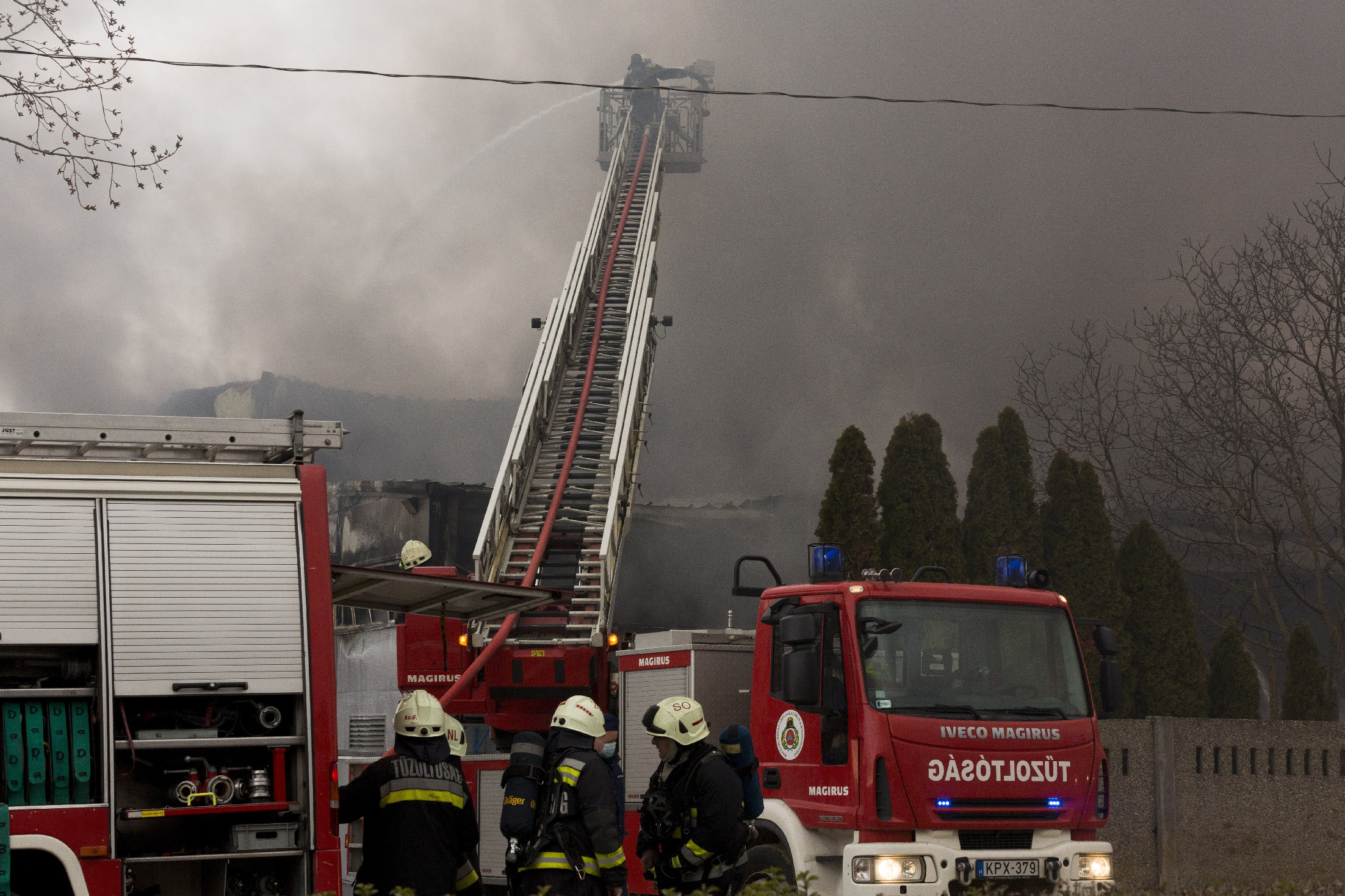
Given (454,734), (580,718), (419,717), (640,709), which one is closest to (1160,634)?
(640,709)

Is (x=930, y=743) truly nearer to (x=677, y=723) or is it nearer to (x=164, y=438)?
(x=677, y=723)

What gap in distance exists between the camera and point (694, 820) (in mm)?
6516

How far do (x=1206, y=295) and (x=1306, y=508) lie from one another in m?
3.11

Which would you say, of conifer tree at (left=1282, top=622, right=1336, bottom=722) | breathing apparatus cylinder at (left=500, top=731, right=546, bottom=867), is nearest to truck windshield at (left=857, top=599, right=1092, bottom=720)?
breathing apparatus cylinder at (left=500, top=731, right=546, bottom=867)

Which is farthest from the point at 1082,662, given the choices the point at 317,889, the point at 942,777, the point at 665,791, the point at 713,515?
the point at 713,515

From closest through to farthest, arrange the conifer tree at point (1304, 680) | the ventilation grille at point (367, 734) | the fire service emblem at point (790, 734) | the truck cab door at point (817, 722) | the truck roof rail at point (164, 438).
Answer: the truck roof rail at point (164, 438) → the truck cab door at point (817, 722) → the fire service emblem at point (790, 734) → the ventilation grille at point (367, 734) → the conifer tree at point (1304, 680)

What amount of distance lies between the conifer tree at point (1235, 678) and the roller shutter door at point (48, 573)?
16737 millimetres

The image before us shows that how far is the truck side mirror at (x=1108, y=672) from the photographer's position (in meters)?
8.04

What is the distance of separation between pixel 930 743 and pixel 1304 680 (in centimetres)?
1306

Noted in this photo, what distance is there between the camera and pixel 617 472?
16.5 metres

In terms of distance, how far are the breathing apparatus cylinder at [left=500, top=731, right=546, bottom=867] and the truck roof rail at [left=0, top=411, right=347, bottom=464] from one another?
1.75 metres

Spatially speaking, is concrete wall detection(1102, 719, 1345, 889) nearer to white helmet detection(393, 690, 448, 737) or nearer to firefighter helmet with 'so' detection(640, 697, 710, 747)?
firefighter helmet with 'so' detection(640, 697, 710, 747)

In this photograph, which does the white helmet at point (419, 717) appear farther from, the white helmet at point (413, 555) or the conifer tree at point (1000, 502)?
the conifer tree at point (1000, 502)

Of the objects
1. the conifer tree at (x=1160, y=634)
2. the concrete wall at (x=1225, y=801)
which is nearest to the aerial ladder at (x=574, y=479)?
the concrete wall at (x=1225, y=801)
